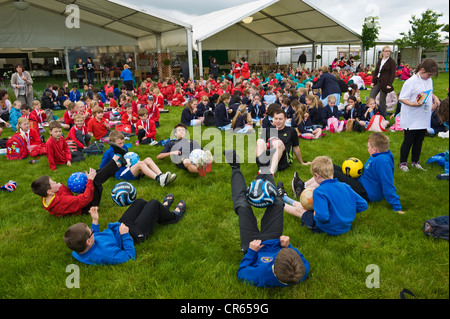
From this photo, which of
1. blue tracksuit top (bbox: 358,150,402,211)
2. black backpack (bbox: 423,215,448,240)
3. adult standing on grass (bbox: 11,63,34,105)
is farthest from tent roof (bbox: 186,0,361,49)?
black backpack (bbox: 423,215,448,240)

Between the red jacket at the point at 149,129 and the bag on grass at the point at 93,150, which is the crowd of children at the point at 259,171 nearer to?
the red jacket at the point at 149,129

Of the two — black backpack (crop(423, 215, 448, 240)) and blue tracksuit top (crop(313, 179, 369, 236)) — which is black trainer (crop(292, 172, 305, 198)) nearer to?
blue tracksuit top (crop(313, 179, 369, 236))

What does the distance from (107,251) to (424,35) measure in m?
35.1

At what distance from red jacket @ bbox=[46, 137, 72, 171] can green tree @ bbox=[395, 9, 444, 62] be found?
30291 mm

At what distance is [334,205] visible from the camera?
373cm

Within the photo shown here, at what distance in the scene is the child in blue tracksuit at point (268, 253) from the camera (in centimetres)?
Result: 279

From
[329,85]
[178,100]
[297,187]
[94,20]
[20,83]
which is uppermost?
[94,20]

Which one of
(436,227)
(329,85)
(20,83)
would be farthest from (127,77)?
(436,227)

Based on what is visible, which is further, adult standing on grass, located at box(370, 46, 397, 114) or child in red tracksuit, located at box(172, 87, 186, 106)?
child in red tracksuit, located at box(172, 87, 186, 106)

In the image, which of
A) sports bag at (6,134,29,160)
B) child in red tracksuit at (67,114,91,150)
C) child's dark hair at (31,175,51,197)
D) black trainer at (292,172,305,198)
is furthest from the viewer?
child in red tracksuit at (67,114,91,150)

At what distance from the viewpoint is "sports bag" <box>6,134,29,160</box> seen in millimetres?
7730

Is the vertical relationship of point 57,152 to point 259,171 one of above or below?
above

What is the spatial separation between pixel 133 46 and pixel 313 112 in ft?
72.2

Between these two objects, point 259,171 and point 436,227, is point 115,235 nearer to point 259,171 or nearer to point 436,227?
point 259,171
